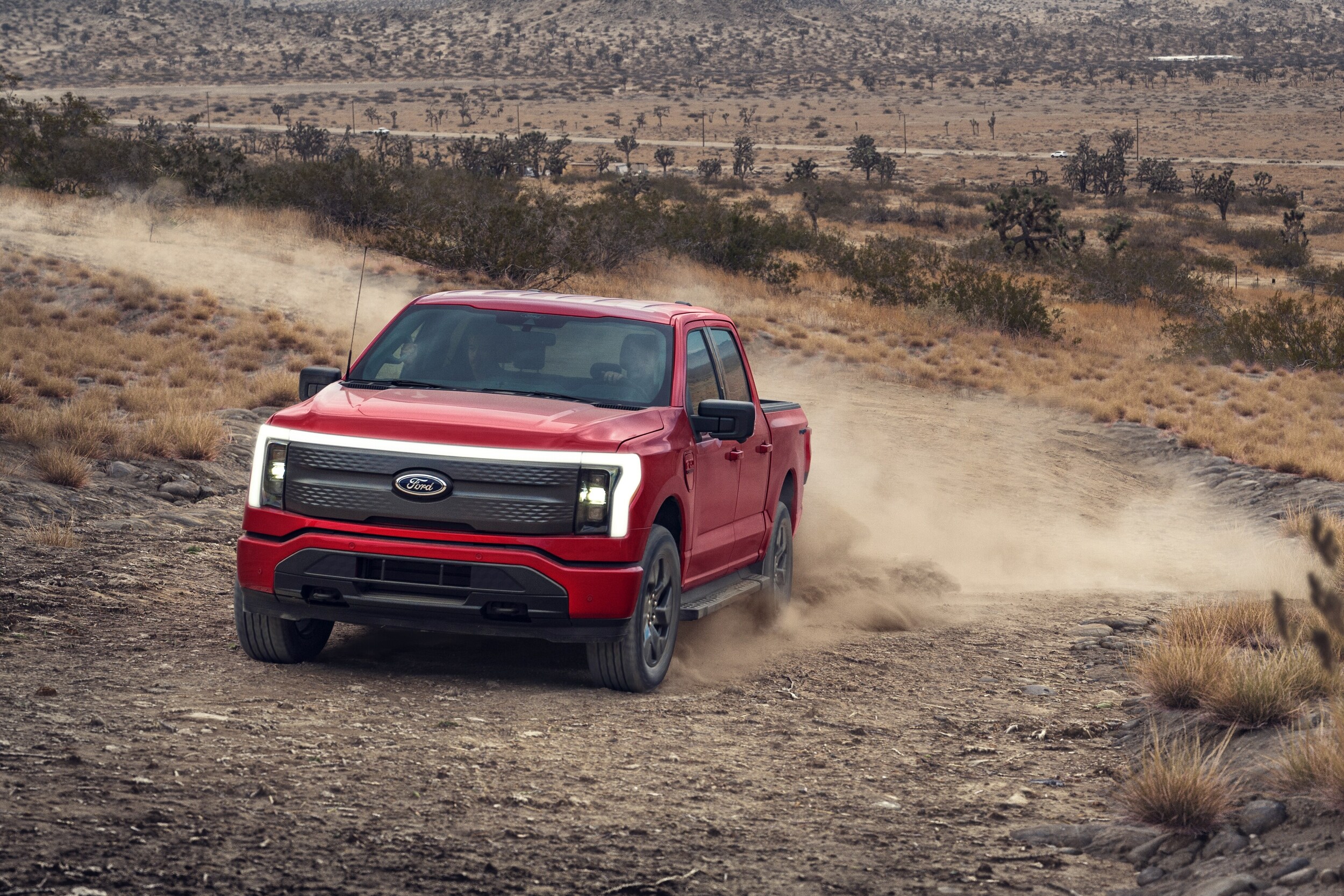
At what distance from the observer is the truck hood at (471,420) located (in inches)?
236

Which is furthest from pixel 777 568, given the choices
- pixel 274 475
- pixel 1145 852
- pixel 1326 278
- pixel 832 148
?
pixel 832 148

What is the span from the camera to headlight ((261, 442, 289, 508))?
6.19 metres

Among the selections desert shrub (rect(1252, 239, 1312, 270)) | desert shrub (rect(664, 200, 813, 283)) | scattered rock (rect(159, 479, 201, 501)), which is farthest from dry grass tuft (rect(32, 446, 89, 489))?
desert shrub (rect(1252, 239, 1312, 270))

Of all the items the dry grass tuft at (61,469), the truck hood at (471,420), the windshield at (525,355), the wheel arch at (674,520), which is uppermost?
the windshield at (525,355)

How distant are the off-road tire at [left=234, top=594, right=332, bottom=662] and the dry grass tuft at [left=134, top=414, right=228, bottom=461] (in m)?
6.45

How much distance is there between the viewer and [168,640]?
284 inches

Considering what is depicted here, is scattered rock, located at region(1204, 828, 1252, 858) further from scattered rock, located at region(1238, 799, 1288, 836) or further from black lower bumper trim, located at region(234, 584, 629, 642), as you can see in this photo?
black lower bumper trim, located at region(234, 584, 629, 642)

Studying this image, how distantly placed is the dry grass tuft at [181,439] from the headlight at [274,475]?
6880mm

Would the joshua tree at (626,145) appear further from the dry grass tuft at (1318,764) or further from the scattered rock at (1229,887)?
the scattered rock at (1229,887)

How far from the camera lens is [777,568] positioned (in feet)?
29.2

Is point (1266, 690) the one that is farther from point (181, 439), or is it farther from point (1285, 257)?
point (1285, 257)

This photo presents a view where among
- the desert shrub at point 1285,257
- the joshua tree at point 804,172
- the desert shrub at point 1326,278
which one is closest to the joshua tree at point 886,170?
the joshua tree at point 804,172

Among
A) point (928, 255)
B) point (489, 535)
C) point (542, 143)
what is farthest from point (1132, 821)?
point (542, 143)

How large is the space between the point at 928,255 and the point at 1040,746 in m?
30.1
